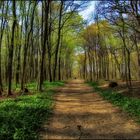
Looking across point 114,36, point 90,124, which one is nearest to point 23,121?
point 90,124

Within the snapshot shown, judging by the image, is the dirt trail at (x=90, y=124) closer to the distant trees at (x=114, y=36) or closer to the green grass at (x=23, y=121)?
the green grass at (x=23, y=121)

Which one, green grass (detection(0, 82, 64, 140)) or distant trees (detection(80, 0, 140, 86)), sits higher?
distant trees (detection(80, 0, 140, 86))

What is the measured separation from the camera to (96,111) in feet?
49.0

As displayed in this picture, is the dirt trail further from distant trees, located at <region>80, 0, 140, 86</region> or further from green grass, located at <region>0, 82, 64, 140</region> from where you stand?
distant trees, located at <region>80, 0, 140, 86</region>

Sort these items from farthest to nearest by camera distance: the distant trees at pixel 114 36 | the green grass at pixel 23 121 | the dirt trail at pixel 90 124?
the distant trees at pixel 114 36, the dirt trail at pixel 90 124, the green grass at pixel 23 121

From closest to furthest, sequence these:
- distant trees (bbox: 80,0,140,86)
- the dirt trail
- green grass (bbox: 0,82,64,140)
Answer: green grass (bbox: 0,82,64,140)
the dirt trail
distant trees (bbox: 80,0,140,86)

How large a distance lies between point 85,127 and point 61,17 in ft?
98.9

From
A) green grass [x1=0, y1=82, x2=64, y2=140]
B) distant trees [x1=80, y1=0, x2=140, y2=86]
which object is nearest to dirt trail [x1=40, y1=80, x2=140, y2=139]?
green grass [x1=0, y1=82, x2=64, y2=140]

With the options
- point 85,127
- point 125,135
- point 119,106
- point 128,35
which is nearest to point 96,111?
point 119,106

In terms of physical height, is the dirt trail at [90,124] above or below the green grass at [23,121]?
below

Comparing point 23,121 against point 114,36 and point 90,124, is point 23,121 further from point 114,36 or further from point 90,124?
point 114,36

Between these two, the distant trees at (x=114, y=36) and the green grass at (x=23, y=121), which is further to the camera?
the distant trees at (x=114, y=36)

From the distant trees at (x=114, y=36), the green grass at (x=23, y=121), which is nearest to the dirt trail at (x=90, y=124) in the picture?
the green grass at (x=23, y=121)

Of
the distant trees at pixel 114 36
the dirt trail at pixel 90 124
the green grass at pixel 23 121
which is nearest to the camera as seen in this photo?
the green grass at pixel 23 121
